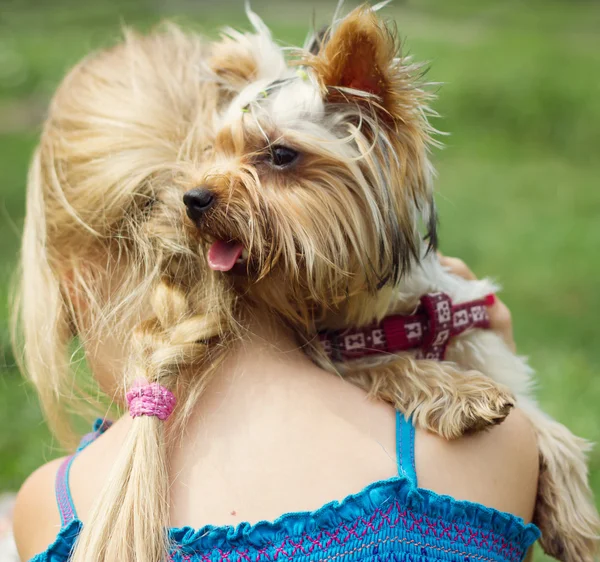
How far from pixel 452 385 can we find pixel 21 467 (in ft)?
9.83

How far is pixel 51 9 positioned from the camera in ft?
61.2

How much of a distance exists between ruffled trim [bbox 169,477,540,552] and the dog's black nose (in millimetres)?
823

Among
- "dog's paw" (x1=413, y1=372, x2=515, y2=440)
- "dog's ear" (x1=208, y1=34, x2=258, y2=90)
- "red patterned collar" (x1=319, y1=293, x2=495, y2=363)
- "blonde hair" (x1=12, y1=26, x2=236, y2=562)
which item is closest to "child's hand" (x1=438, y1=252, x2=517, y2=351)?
"red patterned collar" (x1=319, y1=293, x2=495, y2=363)

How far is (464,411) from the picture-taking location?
2.29 m

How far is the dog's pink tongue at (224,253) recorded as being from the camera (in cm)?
239

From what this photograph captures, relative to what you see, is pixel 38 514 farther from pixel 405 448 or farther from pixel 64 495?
pixel 405 448

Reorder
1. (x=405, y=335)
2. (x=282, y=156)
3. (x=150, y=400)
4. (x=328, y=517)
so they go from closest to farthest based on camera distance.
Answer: (x=328, y=517) → (x=150, y=400) → (x=282, y=156) → (x=405, y=335)

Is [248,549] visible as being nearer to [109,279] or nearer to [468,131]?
[109,279]

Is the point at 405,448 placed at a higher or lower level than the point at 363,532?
higher

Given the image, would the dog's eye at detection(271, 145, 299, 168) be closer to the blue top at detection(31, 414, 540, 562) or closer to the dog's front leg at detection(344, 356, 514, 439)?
the dog's front leg at detection(344, 356, 514, 439)

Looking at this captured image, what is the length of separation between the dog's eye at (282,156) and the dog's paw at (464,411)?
780 mm

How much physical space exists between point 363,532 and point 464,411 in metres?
0.44

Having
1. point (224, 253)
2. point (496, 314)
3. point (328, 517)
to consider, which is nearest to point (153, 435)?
point (328, 517)

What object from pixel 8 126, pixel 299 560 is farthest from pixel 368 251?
pixel 8 126
